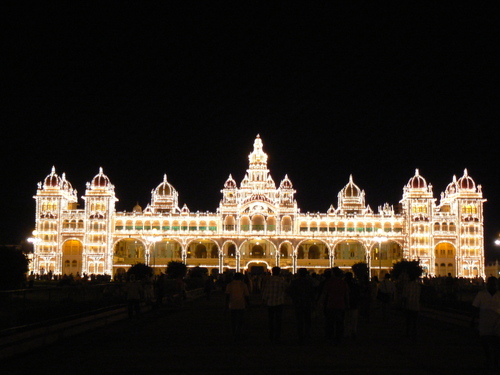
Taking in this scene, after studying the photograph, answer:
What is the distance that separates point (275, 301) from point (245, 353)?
9.81 ft

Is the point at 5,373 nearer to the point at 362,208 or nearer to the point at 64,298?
the point at 64,298

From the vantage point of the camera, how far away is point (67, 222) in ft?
322

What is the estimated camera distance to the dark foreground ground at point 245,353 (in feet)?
42.8

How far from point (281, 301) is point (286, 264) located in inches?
3221

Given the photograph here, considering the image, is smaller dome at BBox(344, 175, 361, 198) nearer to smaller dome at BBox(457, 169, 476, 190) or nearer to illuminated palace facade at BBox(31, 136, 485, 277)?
illuminated palace facade at BBox(31, 136, 485, 277)

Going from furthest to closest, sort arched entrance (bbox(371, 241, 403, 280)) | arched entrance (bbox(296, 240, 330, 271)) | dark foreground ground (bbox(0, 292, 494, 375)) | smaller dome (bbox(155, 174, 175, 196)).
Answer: smaller dome (bbox(155, 174, 175, 196))
arched entrance (bbox(296, 240, 330, 271))
arched entrance (bbox(371, 241, 403, 280))
dark foreground ground (bbox(0, 292, 494, 375))

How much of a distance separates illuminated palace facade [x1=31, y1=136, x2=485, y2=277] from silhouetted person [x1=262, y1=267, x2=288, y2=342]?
253 ft

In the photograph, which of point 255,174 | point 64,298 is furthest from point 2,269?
point 255,174

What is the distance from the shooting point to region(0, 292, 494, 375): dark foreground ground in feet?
42.8

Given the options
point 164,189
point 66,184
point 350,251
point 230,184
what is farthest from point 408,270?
point 66,184

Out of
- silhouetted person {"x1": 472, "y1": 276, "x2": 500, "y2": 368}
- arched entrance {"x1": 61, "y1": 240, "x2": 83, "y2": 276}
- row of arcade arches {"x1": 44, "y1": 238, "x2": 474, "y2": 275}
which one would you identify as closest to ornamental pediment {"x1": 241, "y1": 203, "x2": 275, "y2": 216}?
row of arcade arches {"x1": 44, "y1": 238, "x2": 474, "y2": 275}

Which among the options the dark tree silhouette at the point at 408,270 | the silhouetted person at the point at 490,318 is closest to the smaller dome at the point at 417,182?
the dark tree silhouette at the point at 408,270

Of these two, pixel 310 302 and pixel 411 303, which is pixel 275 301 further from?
pixel 411 303

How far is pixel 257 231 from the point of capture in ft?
318
